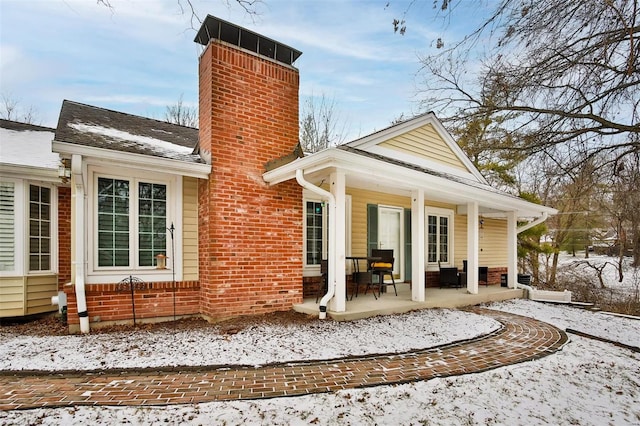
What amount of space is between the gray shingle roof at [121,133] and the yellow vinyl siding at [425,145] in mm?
4448

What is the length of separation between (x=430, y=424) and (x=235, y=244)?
12.7ft

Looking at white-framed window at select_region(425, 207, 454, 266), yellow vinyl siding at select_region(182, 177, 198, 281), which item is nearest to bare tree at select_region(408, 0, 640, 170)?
white-framed window at select_region(425, 207, 454, 266)

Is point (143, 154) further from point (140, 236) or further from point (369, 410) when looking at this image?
point (369, 410)

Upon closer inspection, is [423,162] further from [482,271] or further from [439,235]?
[482,271]

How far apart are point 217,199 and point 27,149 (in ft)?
12.9

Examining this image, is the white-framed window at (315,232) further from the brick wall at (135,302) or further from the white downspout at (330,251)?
the brick wall at (135,302)

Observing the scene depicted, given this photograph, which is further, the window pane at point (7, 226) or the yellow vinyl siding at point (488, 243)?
the yellow vinyl siding at point (488, 243)

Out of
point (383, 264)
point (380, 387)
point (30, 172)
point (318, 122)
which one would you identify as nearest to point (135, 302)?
point (30, 172)

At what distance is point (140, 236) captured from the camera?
5512 millimetres

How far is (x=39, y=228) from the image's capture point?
Result: 20.2 ft

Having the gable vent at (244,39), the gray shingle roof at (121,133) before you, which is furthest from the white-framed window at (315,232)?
the gable vent at (244,39)

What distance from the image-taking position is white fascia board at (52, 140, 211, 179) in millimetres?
4609

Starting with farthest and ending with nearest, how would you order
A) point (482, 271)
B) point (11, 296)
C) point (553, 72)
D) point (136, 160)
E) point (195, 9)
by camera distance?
1. point (482, 271)
2. point (11, 296)
3. point (136, 160)
4. point (553, 72)
5. point (195, 9)

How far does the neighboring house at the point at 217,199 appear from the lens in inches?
202
